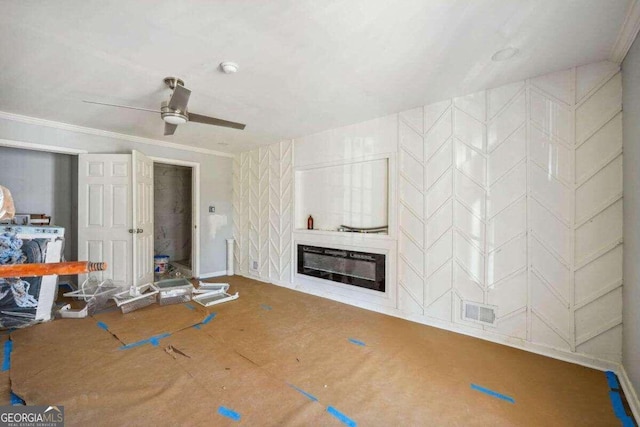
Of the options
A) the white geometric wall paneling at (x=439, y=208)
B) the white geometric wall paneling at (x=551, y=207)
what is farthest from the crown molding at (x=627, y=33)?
the white geometric wall paneling at (x=439, y=208)

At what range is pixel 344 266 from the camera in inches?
157

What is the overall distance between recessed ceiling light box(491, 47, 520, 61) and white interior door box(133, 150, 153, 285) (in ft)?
15.3

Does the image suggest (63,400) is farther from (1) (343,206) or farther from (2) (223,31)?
(1) (343,206)

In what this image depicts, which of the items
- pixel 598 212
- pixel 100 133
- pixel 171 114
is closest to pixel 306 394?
pixel 171 114

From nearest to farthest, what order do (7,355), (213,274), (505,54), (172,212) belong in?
(505,54) → (7,355) → (213,274) → (172,212)

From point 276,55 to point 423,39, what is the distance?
1.13 meters

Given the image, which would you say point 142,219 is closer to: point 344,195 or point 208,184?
point 208,184

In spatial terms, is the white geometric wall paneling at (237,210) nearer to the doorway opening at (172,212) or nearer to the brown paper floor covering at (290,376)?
the doorway opening at (172,212)

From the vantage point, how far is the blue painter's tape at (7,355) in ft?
7.41

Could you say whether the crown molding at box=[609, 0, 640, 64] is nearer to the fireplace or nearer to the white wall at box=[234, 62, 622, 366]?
the white wall at box=[234, 62, 622, 366]

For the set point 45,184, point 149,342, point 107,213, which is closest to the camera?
point 149,342

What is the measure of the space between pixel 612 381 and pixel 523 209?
1495 mm

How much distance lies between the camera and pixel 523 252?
2.65 m

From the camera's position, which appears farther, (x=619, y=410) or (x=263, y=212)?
(x=263, y=212)
